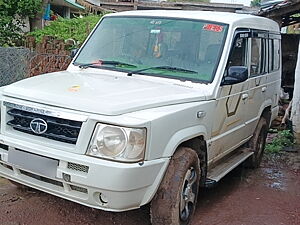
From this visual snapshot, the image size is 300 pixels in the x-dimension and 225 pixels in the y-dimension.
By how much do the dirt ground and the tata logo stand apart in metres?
1.04

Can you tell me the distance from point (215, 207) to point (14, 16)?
28.5 ft

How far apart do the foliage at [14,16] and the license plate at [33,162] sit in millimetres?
7295

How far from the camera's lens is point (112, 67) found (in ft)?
15.8

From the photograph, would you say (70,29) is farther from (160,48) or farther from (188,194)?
(188,194)

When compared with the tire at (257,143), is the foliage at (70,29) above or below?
above

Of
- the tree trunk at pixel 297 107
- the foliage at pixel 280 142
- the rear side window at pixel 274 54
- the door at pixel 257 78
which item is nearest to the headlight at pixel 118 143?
the door at pixel 257 78

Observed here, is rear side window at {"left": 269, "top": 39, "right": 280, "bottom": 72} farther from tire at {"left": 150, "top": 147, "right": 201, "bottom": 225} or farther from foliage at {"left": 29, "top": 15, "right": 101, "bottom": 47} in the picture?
foliage at {"left": 29, "top": 15, "right": 101, "bottom": 47}

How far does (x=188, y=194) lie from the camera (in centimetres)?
414

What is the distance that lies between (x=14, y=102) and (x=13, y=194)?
1440 millimetres

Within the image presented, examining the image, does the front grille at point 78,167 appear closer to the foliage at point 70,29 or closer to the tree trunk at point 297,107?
the tree trunk at point 297,107

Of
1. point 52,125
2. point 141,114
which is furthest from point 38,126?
point 141,114

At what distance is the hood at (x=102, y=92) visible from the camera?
343 cm

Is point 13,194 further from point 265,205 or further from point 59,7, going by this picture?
point 59,7

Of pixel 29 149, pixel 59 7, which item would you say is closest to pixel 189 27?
pixel 29 149
